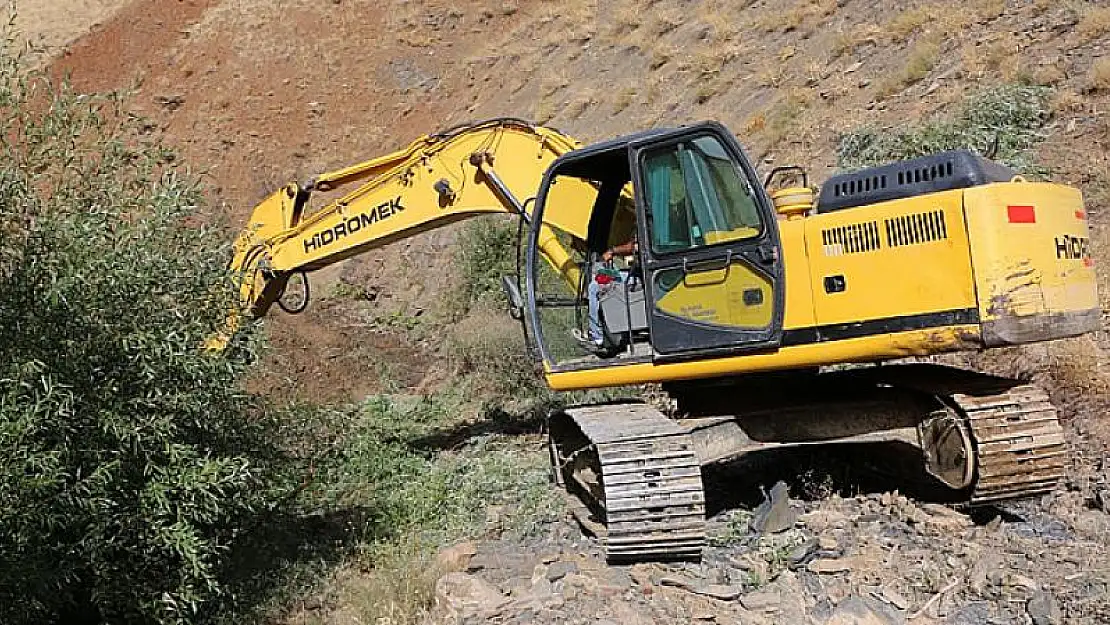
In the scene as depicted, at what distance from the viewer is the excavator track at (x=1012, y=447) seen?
657 centimetres

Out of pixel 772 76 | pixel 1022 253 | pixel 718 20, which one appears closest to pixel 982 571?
pixel 1022 253

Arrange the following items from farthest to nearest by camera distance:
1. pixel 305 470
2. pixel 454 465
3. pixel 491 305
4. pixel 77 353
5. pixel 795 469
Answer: pixel 491 305 → pixel 454 465 → pixel 305 470 → pixel 795 469 → pixel 77 353

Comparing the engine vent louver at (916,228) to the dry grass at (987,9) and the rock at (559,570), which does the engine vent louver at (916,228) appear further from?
the dry grass at (987,9)

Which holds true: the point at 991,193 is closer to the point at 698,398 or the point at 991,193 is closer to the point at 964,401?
the point at 964,401

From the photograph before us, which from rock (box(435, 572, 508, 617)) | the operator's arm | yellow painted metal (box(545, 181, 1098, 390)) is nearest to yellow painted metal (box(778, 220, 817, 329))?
yellow painted metal (box(545, 181, 1098, 390))

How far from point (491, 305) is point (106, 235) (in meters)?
9.83

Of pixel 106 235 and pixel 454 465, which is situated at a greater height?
pixel 106 235

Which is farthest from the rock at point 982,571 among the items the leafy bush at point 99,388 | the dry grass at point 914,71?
the dry grass at point 914,71

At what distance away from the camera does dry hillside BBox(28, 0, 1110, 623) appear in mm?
6133

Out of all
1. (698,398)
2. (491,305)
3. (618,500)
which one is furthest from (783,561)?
(491,305)

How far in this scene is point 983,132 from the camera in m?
11.7

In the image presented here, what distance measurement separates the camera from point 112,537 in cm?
654

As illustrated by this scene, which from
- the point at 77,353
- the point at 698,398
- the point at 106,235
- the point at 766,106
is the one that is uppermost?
the point at 766,106

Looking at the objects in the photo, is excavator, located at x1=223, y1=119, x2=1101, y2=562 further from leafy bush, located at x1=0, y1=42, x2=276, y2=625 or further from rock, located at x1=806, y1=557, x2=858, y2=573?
leafy bush, located at x1=0, y1=42, x2=276, y2=625
